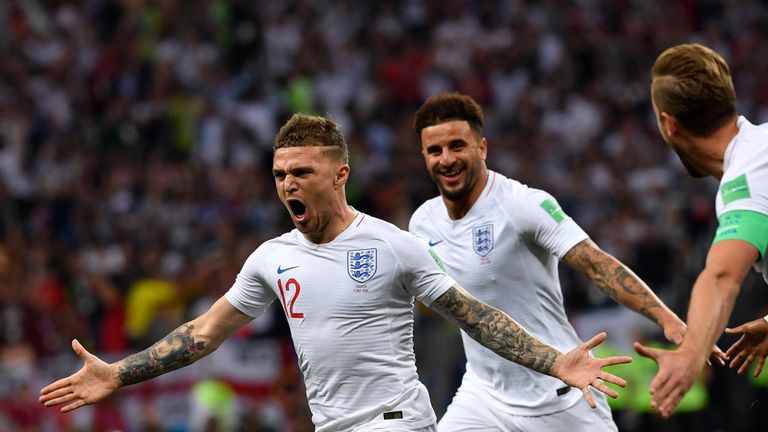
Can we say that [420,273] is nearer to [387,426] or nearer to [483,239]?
[387,426]

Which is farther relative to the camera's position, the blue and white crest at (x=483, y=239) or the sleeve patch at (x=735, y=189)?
the blue and white crest at (x=483, y=239)

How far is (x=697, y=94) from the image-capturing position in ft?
16.1

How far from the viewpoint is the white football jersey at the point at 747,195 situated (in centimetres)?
445

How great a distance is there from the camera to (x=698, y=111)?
491cm

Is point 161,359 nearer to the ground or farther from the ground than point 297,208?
nearer to the ground

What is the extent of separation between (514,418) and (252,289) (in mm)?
1626

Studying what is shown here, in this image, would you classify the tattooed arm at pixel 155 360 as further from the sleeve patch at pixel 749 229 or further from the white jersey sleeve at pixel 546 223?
the sleeve patch at pixel 749 229

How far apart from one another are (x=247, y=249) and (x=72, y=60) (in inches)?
213

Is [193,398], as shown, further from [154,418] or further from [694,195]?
[694,195]

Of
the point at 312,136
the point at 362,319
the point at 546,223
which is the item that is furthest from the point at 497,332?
the point at 312,136

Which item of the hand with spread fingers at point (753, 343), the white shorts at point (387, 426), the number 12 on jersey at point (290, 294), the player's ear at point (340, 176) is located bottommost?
the white shorts at point (387, 426)

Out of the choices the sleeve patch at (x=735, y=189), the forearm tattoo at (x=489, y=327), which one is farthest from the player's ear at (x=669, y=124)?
the forearm tattoo at (x=489, y=327)

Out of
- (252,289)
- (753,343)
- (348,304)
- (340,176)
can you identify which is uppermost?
(340,176)

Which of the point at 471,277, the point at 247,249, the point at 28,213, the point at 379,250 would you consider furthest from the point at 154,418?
the point at 379,250
